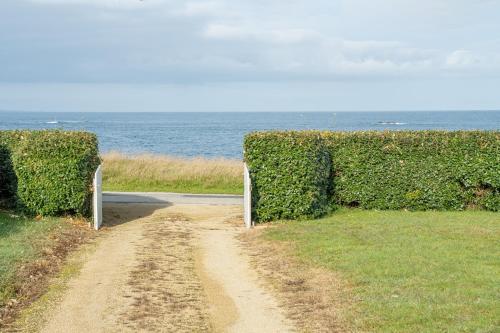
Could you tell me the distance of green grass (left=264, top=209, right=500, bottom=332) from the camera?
8562mm

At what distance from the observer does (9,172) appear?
692 inches

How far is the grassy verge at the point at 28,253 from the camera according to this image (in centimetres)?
984

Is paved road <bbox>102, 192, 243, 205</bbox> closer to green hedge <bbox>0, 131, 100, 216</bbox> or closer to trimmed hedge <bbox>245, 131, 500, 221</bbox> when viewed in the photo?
green hedge <bbox>0, 131, 100, 216</bbox>

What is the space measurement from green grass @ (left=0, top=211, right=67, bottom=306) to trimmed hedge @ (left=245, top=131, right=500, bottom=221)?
24.5ft

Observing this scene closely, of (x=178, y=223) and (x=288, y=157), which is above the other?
(x=288, y=157)

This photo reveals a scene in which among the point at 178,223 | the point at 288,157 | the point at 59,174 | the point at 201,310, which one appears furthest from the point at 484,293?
the point at 59,174

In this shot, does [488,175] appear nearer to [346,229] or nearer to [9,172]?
[346,229]

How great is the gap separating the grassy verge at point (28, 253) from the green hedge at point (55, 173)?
451 millimetres

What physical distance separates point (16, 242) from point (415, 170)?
10.2 meters

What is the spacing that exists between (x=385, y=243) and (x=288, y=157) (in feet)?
14.4

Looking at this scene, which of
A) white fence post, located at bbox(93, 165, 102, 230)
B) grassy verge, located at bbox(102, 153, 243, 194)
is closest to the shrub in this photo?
white fence post, located at bbox(93, 165, 102, 230)

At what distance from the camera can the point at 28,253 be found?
40.5 feet

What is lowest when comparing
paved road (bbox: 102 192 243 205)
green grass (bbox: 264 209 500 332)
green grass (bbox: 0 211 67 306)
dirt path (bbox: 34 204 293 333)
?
paved road (bbox: 102 192 243 205)

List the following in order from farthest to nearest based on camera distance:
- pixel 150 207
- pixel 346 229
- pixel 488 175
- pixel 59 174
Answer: pixel 150 207 < pixel 488 175 < pixel 59 174 < pixel 346 229
